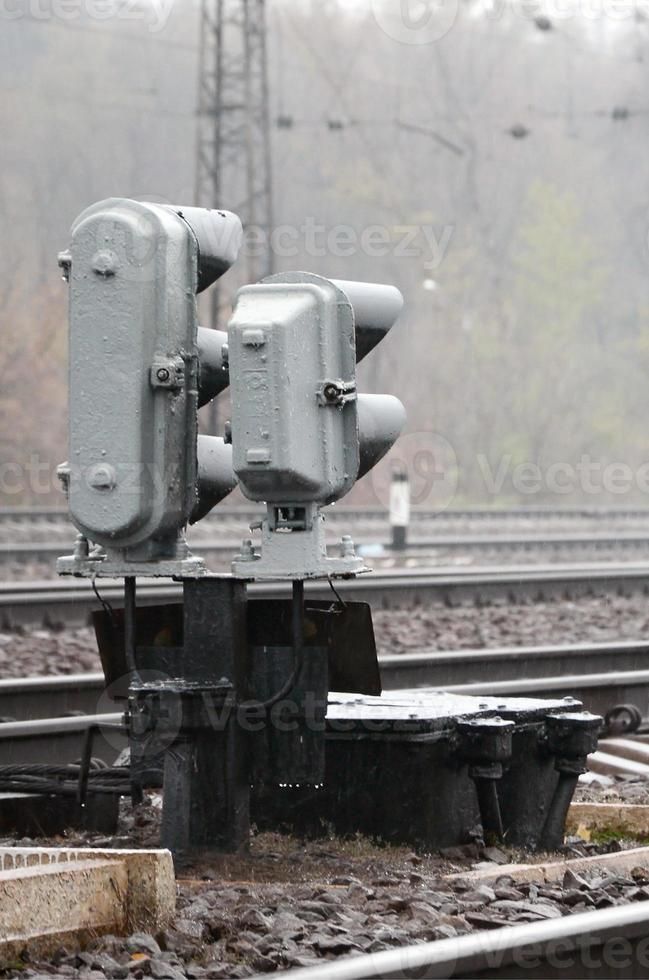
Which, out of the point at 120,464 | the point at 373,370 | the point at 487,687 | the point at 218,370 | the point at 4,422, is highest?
the point at 373,370

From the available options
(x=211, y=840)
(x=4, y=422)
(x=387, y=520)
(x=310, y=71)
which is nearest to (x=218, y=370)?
(x=211, y=840)

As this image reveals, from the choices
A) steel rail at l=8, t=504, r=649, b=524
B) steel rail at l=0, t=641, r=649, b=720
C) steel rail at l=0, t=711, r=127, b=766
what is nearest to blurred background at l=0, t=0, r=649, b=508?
steel rail at l=8, t=504, r=649, b=524

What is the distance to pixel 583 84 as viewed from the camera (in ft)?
131

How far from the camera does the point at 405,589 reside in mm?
11906

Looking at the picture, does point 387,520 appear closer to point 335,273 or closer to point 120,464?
point 335,273

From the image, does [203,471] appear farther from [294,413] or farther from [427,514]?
[427,514]

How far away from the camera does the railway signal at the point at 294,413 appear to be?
4133 millimetres

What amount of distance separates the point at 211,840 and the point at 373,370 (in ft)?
108

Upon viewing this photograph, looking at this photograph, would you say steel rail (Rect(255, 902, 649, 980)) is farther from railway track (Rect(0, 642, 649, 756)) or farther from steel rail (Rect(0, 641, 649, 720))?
steel rail (Rect(0, 641, 649, 720))

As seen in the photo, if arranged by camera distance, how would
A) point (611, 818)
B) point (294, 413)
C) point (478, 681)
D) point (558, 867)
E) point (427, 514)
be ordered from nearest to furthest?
point (294, 413), point (558, 867), point (611, 818), point (478, 681), point (427, 514)

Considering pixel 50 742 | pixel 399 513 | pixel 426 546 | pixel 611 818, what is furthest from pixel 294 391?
pixel 426 546

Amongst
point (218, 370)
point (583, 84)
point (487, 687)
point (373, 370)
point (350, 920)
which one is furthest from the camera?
point (583, 84)

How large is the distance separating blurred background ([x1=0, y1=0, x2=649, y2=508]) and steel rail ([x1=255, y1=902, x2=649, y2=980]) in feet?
95.2

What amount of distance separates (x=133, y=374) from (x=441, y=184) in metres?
36.3
